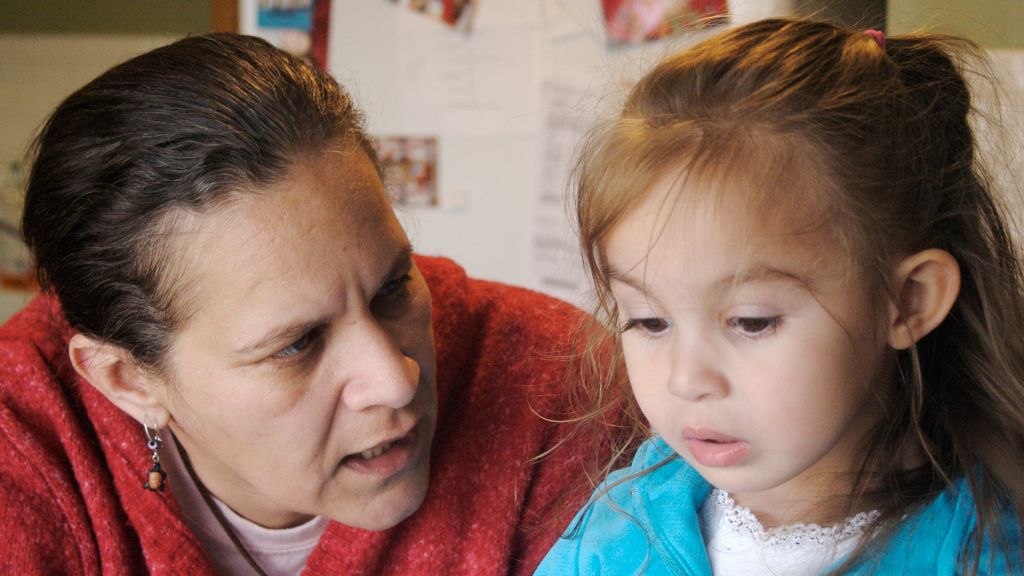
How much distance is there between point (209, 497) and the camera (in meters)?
1.33

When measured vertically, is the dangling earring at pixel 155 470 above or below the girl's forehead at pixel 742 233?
below

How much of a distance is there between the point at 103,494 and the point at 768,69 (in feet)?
2.95

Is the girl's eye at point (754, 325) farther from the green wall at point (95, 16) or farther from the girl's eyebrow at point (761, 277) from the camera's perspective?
the green wall at point (95, 16)

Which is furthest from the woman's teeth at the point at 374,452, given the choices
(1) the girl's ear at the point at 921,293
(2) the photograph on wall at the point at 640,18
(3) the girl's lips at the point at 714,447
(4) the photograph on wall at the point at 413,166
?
(4) the photograph on wall at the point at 413,166

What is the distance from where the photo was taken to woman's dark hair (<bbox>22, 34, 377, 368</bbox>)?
1.06 meters

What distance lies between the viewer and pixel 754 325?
0.85 m

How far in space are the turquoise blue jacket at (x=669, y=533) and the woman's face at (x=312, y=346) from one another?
20cm

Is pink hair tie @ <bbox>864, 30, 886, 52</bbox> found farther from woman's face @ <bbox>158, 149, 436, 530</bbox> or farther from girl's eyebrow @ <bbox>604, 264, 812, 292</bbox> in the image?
woman's face @ <bbox>158, 149, 436, 530</bbox>

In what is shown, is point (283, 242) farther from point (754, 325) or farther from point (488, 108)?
point (488, 108)

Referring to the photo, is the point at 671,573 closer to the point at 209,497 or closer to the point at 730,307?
the point at 730,307

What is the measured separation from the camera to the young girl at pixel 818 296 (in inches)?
33.3

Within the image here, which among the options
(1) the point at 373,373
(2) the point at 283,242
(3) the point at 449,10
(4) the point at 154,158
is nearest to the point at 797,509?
(1) the point at 373,373

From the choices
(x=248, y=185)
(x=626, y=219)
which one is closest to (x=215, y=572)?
(x=248, y=185)

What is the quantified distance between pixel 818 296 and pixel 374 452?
52 centimetres
